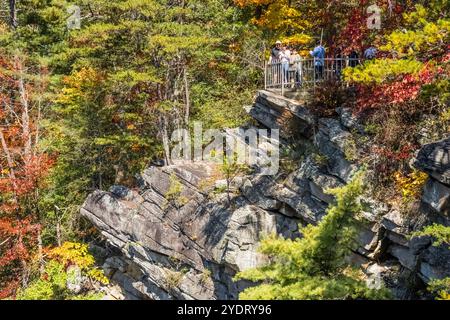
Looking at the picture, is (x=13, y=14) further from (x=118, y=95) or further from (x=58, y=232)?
(x=58, y=232)

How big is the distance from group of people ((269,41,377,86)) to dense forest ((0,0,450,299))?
0.92 feet

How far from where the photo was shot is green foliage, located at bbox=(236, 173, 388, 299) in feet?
29.4

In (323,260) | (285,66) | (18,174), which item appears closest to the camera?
(323,260)

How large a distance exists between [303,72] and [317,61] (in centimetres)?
63

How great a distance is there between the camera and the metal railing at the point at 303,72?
48.8 feet

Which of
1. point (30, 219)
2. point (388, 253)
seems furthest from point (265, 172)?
point (30, 219)

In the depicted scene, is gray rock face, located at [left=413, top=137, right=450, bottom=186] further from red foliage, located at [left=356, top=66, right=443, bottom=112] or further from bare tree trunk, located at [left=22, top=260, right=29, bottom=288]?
bare tree trunk, located at [left=22, top=260, right=29, bottom=288]

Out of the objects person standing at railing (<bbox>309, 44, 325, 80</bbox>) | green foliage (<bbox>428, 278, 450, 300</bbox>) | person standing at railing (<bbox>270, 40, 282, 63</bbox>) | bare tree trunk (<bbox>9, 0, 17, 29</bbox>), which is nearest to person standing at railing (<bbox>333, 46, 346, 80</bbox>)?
person standing at railing (<bbox>309, 44, 325, 80</bbox>)

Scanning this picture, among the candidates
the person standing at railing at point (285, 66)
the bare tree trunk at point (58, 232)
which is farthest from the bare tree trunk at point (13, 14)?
the person standing at railing at point (285, 66)

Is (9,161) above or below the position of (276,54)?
below

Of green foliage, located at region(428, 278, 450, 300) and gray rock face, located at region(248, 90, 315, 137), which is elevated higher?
gray rock face, located at region(248, 90, 315, 137)

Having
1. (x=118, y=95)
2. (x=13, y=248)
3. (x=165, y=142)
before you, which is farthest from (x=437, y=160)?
(x=13, y=248)

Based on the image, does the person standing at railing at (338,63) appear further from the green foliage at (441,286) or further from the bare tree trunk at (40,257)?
the bare tree trunk at (40,257)

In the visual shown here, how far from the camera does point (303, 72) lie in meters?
15.5
